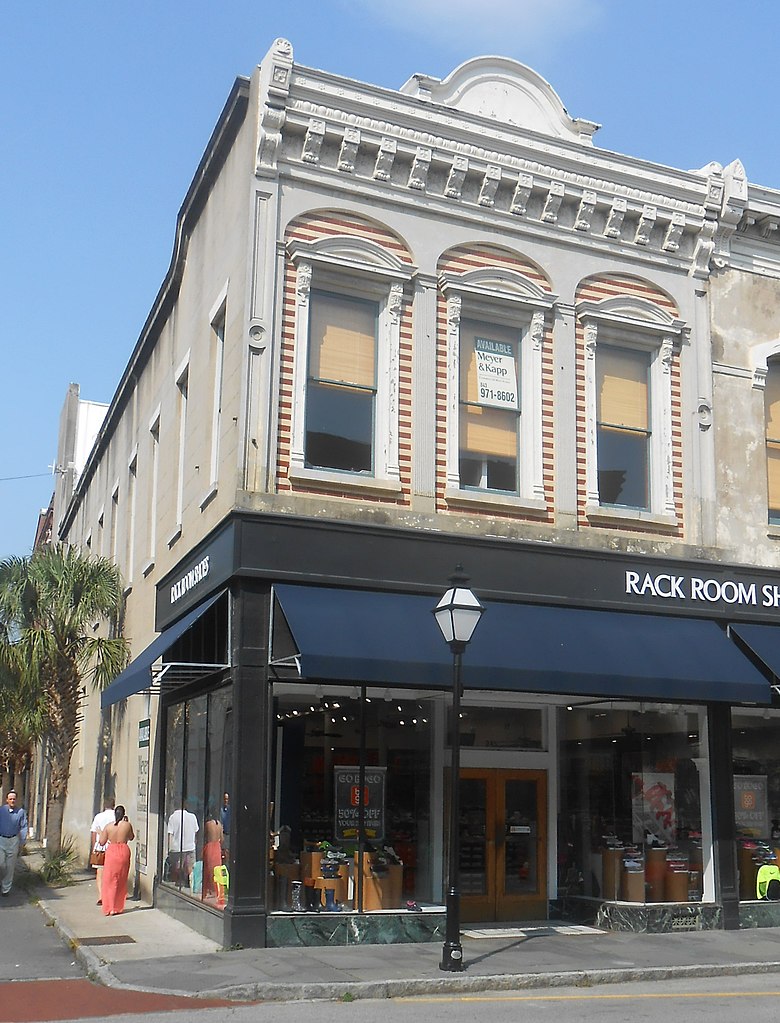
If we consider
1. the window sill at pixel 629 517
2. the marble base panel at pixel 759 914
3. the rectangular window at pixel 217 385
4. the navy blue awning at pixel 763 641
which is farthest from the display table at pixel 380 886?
the navy blue awning at pixel 763 641

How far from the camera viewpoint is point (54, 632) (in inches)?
966

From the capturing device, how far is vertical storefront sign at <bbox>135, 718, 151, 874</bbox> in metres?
19.8

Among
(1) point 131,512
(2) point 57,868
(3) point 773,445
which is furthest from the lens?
(1) point 131,512

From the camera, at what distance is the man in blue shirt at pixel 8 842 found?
21.4 metres

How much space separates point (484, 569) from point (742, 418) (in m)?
5.26

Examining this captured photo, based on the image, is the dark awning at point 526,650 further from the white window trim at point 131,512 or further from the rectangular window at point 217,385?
the white window trim at point 131,512

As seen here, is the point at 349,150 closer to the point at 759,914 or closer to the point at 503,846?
Result: the point at 503,846

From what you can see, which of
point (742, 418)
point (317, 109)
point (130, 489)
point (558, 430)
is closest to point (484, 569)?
point (558, 430)

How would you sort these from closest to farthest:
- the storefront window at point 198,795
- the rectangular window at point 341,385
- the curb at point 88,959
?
the curb at point 88,959 < the storefront window at point 198,795 < the rectangular window at point 341,385

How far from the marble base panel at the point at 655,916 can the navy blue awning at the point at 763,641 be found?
336 cm

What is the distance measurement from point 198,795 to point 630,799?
604 centimetres

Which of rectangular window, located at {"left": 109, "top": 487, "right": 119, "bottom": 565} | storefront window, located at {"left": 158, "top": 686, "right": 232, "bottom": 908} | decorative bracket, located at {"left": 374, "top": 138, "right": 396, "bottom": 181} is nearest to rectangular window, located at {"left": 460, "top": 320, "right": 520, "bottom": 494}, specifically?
decorative bracket, located at {"left": 374, "top": 138, "right": 396, "bottom": 181}

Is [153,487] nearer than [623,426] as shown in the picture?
No

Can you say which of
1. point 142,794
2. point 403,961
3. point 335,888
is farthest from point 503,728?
point 142,794
